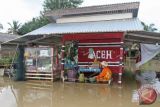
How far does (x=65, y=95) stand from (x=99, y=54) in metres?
4.70

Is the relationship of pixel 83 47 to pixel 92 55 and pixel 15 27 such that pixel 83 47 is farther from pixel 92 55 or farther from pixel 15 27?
pixel 15 27

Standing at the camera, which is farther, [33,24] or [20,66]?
[33,24]

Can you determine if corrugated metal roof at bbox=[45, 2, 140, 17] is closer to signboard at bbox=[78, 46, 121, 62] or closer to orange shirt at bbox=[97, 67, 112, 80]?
signboard at bbox=[78, 46, 121, 62]

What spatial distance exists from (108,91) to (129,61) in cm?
1798

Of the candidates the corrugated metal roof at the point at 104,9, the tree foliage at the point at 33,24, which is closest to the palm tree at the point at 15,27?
the tree foliage at the point at 33,24

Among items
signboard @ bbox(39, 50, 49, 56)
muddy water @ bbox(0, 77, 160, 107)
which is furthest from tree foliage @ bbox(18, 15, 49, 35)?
muddy water @ bbox(0, 77, 160, 107)

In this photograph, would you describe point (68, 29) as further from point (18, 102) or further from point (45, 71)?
point (18, 102)

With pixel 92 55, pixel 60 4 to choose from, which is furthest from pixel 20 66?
pixel 60 4

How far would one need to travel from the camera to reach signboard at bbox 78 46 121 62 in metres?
13.6

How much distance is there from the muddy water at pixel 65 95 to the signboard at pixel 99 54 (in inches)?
79.7

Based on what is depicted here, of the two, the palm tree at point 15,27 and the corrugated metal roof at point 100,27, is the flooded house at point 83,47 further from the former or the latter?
the palm tree at point 15,27

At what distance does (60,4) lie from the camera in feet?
112

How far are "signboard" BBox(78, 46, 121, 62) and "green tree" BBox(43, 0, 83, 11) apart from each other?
20643 millimetres

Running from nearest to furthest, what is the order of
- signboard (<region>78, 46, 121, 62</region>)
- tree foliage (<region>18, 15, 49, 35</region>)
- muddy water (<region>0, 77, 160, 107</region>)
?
muddy water (<region>0, 77, 160, 107</region>) → signboard (<region>78, 46, 121, 62</region>) → tree foliage (<region>18, 15, 49, 35</region>)
